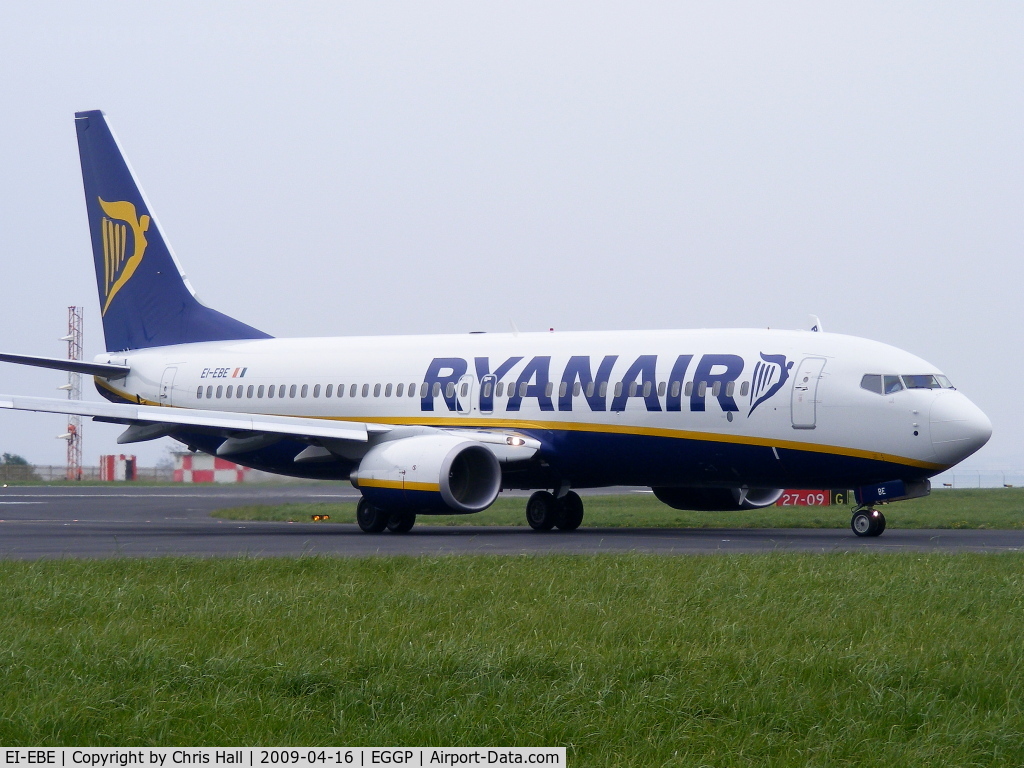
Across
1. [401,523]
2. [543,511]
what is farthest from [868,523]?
[401,523]

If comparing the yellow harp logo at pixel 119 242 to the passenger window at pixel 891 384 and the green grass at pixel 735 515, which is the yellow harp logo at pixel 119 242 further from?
the passenger window at pixel 891 384

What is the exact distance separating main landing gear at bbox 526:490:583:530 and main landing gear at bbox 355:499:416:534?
8.57 ft

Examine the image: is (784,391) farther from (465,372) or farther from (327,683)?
(327,683)

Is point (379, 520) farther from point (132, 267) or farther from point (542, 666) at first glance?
point (542, 666)

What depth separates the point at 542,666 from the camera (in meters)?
7.80

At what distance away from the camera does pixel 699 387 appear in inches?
870

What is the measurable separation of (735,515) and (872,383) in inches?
396

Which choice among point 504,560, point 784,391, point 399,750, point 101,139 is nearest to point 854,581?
point 504,560

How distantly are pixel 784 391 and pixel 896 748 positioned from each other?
1534cm

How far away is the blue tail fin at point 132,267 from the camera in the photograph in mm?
30641

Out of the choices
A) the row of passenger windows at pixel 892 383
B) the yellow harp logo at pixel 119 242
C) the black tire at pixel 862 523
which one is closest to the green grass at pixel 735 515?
the black tire at pixel 862 523

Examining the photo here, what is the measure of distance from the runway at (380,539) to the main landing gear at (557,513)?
1.34 feet

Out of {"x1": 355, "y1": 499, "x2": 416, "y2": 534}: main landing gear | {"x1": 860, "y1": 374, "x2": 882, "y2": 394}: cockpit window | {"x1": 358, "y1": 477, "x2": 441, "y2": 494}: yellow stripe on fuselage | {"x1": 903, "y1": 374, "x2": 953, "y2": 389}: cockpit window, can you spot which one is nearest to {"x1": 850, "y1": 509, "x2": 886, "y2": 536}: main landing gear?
{"x1": 860, "y1": 374, "x2": 882, "y2": 394}: cockpit window

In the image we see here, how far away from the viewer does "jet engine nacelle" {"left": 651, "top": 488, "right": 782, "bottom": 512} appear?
2559 centimetres
